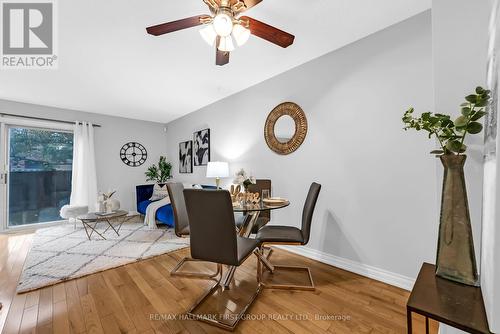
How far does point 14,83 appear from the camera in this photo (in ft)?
10.2

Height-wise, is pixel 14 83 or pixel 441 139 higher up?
pixel 14 83

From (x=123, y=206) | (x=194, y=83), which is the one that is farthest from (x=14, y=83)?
(x=123, y=206)

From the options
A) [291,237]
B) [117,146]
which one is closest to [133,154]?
[117,146]

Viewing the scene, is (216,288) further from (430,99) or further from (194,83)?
(194,83)

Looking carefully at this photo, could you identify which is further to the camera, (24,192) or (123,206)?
(123,206)

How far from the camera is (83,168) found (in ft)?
14.6

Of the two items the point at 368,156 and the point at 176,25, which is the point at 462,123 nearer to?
the point at 368,156

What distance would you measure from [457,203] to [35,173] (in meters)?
6.19

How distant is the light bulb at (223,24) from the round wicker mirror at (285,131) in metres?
1.53

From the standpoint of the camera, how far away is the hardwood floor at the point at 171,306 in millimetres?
1460

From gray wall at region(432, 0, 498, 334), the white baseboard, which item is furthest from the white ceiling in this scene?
the white baseboard

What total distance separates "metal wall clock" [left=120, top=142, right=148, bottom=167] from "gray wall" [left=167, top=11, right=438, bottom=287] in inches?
158

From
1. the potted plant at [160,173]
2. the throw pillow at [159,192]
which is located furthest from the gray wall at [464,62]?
the potted plant at [160,173]

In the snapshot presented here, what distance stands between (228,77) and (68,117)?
3.88m
